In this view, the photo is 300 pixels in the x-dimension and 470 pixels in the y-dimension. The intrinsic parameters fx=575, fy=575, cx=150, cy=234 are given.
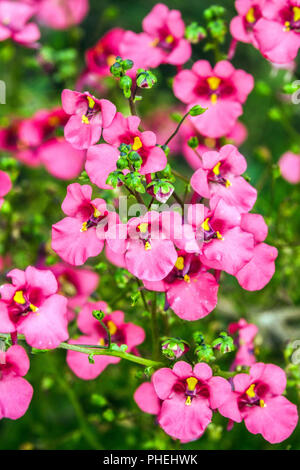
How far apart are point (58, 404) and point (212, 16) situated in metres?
0.84

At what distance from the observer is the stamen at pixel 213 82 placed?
2.88ft

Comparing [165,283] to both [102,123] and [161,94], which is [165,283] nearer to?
[102,123]

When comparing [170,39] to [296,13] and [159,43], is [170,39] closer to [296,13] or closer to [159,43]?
[159,43]

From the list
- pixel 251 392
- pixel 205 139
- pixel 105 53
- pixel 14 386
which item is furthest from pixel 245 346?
pixel 105 53

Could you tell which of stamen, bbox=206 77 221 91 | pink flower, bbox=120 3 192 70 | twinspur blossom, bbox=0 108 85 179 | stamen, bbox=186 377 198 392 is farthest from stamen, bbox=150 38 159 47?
stamen, bbox=186 377 198 392

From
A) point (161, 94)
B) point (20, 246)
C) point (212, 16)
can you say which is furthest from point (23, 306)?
point (161, 94)

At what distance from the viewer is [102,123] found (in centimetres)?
73

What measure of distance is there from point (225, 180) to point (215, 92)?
19 cm

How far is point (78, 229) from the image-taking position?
2.45ft

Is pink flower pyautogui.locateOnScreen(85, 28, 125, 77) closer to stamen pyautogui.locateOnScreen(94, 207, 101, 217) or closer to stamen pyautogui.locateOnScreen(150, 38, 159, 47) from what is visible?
stamen pyautogui.locateOnScreen(150, 38, 159, 47)

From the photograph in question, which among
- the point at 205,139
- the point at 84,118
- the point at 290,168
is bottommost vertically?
the point at 290,168

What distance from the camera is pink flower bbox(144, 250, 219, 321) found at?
28.2 inches

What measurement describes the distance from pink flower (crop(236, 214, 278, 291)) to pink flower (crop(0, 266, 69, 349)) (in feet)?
0.76

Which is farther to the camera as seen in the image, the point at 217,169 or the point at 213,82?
the point at 213,82
